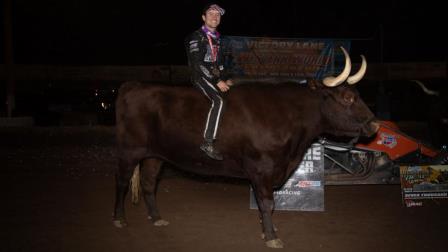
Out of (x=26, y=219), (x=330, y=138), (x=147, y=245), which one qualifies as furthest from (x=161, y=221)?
(x=330, y=138)

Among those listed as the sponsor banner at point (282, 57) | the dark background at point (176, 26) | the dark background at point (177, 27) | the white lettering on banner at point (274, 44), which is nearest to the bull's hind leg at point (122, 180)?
the sponsor banner at point (282, 57)

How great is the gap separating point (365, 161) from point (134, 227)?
410cm

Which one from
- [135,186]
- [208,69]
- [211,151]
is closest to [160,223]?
[135,186]

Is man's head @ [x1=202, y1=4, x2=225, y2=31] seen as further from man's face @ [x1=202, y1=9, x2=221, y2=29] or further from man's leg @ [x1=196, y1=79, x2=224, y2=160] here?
man's leg @ [x1=196, y1=79, x2=224, y2=160]

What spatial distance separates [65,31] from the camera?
2691cm

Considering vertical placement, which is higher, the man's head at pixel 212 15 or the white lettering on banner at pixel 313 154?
the man's head at pixel 212 15

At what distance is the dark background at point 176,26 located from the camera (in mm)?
26062

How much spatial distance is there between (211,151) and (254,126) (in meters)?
0.66

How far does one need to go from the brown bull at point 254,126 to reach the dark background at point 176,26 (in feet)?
58.9

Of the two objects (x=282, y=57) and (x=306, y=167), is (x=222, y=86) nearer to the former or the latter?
(x=306, y=167)

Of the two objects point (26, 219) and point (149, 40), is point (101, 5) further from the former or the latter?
point (26, 219)

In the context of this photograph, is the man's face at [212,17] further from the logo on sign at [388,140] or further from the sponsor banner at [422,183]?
the sponsor banner at [422,183]

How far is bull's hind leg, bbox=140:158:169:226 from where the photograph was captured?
6.99m

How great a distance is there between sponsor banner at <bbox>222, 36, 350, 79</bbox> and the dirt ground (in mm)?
4275
